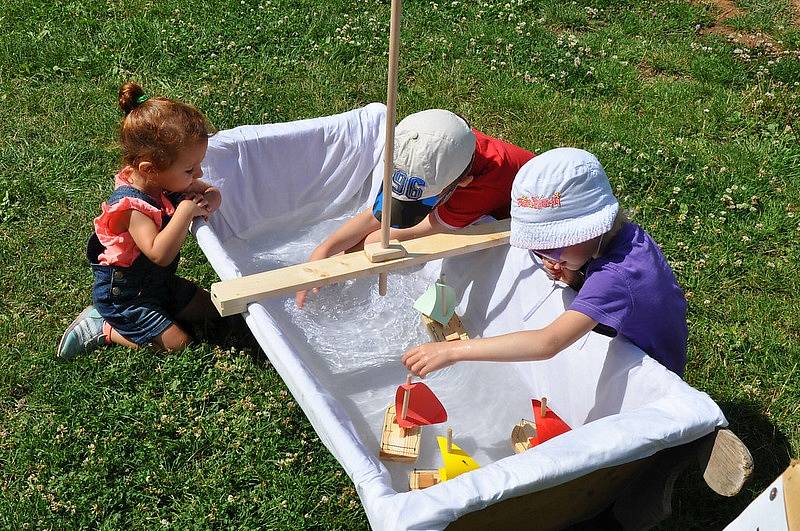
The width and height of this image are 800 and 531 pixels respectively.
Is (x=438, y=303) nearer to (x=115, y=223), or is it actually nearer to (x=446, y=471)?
(x=446, y=471)

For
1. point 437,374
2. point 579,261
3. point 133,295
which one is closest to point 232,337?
point 133,295

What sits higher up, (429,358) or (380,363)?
(429,358)

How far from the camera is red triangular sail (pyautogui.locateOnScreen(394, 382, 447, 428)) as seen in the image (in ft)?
8.03

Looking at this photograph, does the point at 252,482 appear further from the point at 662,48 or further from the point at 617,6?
the point at 617,6

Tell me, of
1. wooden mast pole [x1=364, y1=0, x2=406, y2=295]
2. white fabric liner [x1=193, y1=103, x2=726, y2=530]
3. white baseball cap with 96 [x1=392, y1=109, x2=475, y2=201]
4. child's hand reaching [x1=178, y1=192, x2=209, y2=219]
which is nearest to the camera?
white fabric liner [x1=193, y1=103, x2=726, y2=530]

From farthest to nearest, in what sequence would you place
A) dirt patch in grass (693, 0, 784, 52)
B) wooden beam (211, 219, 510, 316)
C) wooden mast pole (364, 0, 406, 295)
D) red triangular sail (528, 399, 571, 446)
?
dirt patch in grass (693, 0, 784, 52) < wooden beam (211, 219, 510, 316) < red triangular sail (528, 399, 571, 446) < wooden mast pole (364, 0, 406, 295)

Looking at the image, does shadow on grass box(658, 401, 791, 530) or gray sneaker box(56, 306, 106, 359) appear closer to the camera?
shadow on grass box(658, 401, 791, 530)

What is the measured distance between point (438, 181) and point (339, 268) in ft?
1.41

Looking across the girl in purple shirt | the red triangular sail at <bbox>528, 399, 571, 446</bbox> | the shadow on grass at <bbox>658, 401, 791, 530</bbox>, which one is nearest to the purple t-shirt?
the girl in purple shirt

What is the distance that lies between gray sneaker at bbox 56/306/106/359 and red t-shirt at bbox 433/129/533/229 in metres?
1.24

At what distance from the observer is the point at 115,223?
106 inches

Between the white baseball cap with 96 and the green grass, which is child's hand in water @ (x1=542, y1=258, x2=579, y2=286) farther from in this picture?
the green grass

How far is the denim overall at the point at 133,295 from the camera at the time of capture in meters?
2.75

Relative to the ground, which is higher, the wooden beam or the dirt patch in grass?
the dirt patch in grass
